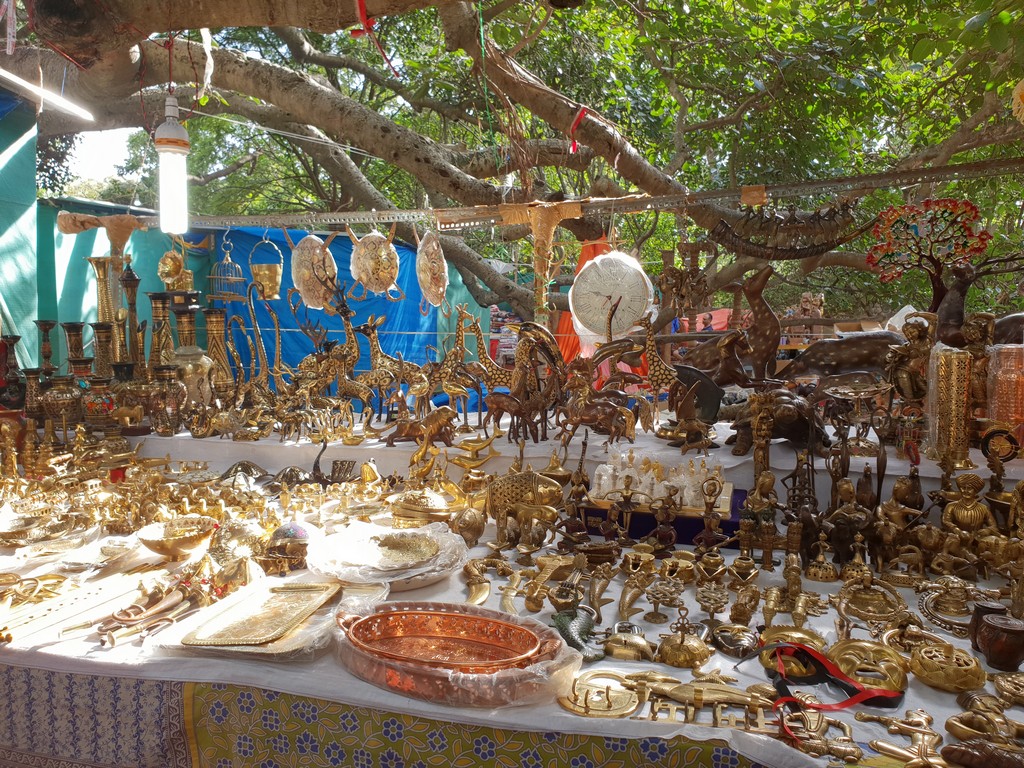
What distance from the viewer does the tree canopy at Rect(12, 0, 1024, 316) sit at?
3.39 metres

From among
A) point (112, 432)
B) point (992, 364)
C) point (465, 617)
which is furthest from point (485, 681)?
point (112, 432)

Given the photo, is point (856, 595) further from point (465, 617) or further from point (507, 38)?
point (507, 38)

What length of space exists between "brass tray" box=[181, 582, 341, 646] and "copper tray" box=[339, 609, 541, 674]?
19 centimetres

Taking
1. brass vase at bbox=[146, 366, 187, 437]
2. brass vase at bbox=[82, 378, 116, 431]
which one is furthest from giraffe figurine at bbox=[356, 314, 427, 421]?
brass vase at bbox=[82, 378, 116, 431]

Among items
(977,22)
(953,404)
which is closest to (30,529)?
(953,404)

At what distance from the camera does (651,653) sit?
5.82 feet

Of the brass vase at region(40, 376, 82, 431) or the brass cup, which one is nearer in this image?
the brass vase at region(40, 376, 82, 431)

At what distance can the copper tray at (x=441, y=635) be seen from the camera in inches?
70.6

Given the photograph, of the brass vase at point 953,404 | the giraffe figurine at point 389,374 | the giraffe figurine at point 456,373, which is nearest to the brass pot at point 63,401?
the giraffe figurine at point 389,374

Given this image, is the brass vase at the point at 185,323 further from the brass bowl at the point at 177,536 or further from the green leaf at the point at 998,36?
the green leaf at the point at 998,36

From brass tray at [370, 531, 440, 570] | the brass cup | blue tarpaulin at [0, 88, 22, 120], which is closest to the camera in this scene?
brass tray at [370, 531, 440, 570]

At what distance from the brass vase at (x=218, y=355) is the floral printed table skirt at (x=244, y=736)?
2692 millimetres

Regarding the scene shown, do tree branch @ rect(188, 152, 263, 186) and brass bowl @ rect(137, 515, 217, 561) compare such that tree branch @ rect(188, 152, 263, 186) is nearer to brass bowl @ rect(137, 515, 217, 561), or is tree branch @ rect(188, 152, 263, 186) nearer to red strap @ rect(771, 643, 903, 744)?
brass bowl @ rect(137, 515, 217, 561)

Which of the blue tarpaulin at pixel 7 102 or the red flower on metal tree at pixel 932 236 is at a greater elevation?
the blue tarpaulin at pixel 7 102
